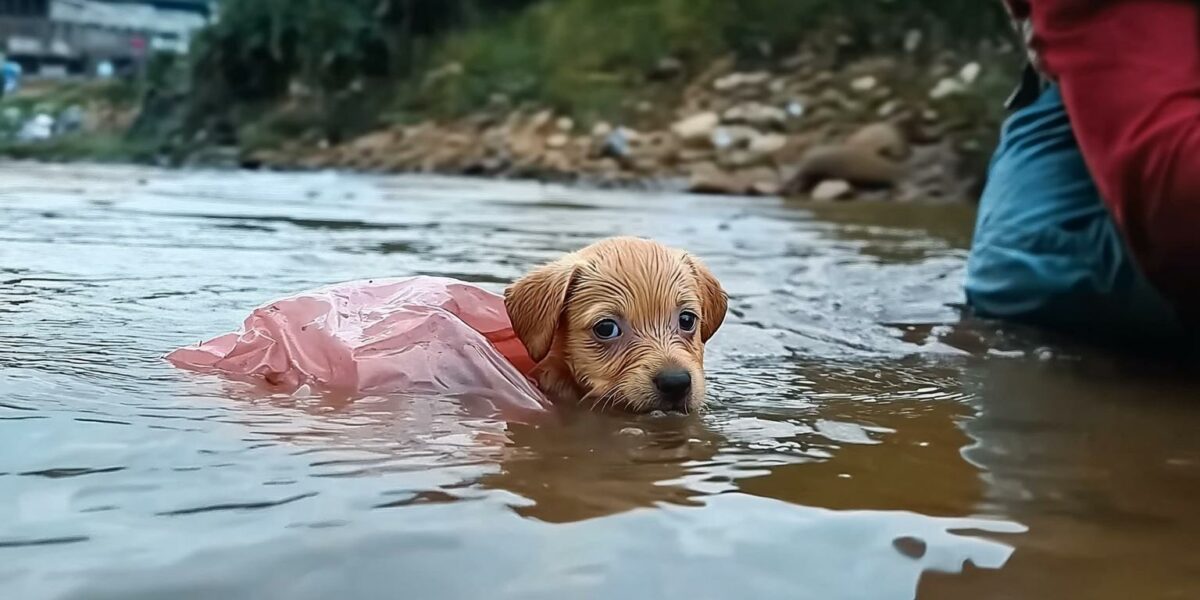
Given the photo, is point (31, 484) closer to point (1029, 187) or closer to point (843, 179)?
point (1029, 187)

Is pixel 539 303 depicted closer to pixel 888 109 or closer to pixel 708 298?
pixel 708 298

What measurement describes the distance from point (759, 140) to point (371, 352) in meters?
16.1

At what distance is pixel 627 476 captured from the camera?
255 cm

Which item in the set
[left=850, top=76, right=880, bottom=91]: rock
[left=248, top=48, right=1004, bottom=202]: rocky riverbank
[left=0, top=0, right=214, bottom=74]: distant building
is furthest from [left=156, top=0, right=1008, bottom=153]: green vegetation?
[left=0, top=0, right=214, bottom=74]: distant building

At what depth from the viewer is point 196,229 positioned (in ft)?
27.9

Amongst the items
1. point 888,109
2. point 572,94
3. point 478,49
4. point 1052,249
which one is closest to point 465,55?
point 478,49

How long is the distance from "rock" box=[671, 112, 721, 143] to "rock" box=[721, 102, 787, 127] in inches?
8.7

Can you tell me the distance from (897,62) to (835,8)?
Answer: 209cm

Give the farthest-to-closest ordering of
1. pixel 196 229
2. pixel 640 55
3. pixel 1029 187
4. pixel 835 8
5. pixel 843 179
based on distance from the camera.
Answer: pixel 640 55 → pixel 835 8 → pixel 843 179 → pixel 196 229 → pixel 1029 187

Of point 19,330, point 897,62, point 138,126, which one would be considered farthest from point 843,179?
point 138,126

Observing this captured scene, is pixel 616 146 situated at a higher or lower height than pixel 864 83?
lower

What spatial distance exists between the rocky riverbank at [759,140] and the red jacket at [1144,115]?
1113 centimetres

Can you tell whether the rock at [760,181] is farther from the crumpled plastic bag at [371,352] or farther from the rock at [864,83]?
the crumpled plastic bag at [371,352]

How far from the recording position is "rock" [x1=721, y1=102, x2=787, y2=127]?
19.9 metres
